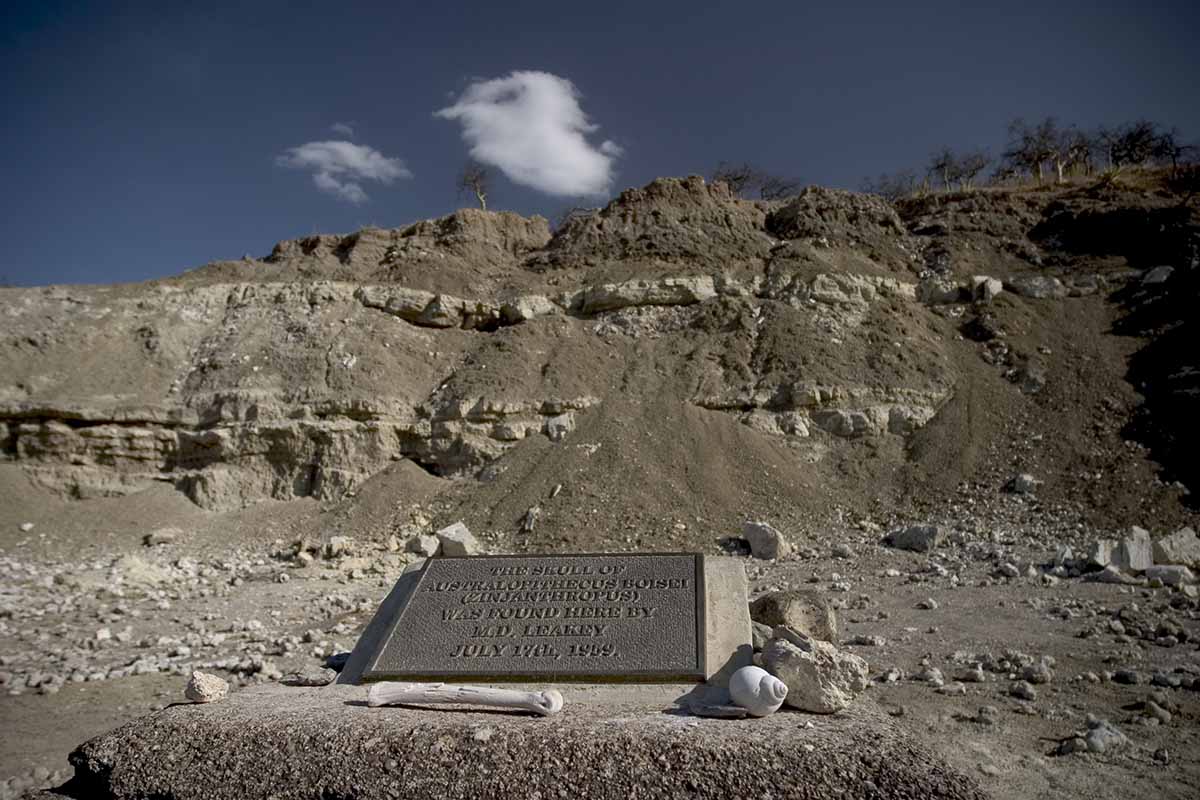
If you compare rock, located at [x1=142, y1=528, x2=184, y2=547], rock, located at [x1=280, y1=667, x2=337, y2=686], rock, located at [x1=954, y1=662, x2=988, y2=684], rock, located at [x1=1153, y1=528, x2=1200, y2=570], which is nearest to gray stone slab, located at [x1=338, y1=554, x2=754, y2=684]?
rock, located at [x1=280, y1=667, x2=337, y2=686]

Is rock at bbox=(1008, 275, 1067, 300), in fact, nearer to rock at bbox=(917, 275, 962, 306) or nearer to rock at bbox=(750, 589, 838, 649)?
rock at bbox=(917, 275, 962, 306)

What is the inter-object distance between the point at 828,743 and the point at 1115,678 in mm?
3390

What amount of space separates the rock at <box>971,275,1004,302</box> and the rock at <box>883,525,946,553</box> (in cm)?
1049

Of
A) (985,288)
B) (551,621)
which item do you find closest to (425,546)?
(551,621)

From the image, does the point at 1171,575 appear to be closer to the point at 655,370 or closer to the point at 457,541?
the point at 457,541

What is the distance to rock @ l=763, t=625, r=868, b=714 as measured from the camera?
3967 millimetres

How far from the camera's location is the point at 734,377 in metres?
17.0

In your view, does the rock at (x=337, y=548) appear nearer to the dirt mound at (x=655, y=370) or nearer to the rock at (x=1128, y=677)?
the dirt mound at (x=655, y=370)

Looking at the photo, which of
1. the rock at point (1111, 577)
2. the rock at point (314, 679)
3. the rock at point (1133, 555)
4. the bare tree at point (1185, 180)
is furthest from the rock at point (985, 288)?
the rock at point (314, 679)

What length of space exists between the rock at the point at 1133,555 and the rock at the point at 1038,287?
38.4 feet

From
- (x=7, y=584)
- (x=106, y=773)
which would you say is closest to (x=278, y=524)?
(x=7, y=584)

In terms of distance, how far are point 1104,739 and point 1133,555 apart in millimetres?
5916

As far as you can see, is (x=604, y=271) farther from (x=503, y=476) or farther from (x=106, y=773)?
(x=106, y=773)

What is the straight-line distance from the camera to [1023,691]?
16.3ft
